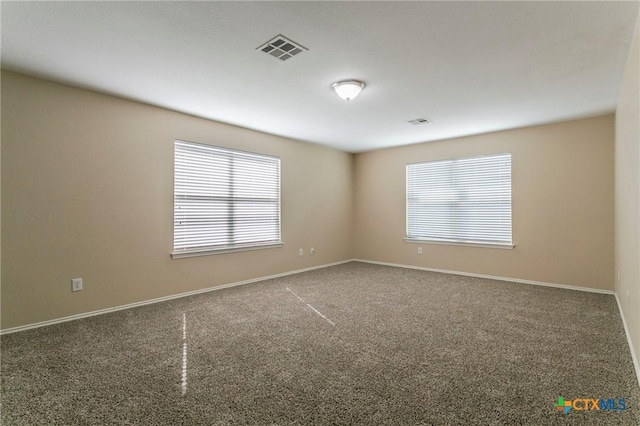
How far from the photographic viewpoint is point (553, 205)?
4.54 meters

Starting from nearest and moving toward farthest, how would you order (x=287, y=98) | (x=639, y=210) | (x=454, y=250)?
(x=639, y=210) → (x=287, y=98) → (x=454, y=250)

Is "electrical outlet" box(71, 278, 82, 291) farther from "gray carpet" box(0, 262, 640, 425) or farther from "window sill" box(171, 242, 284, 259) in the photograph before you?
"window sill" box(171, 242, 284, 259)

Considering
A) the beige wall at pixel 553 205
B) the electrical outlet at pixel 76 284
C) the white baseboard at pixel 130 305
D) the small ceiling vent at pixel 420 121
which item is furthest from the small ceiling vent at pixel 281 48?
the beige wall at pixel 553 205

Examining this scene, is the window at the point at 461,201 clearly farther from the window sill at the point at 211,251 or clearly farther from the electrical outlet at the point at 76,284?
the electrical outlet at the point at 76,284

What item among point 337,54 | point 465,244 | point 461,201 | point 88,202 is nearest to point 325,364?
point 337,54

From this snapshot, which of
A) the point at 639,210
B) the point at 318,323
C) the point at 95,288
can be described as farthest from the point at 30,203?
the point at 639,210

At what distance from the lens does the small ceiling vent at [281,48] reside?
242 centimetres

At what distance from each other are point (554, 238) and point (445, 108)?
2590 millimetres

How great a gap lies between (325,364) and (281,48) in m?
2.52

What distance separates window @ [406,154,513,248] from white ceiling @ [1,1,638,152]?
1.20m

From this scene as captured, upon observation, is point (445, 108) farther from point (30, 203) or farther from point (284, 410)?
point (30, 203)

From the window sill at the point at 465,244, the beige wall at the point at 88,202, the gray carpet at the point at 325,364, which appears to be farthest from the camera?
the window sill at the point at 465,244

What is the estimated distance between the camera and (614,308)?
349cm

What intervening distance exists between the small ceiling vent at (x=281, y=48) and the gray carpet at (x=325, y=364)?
248cm
